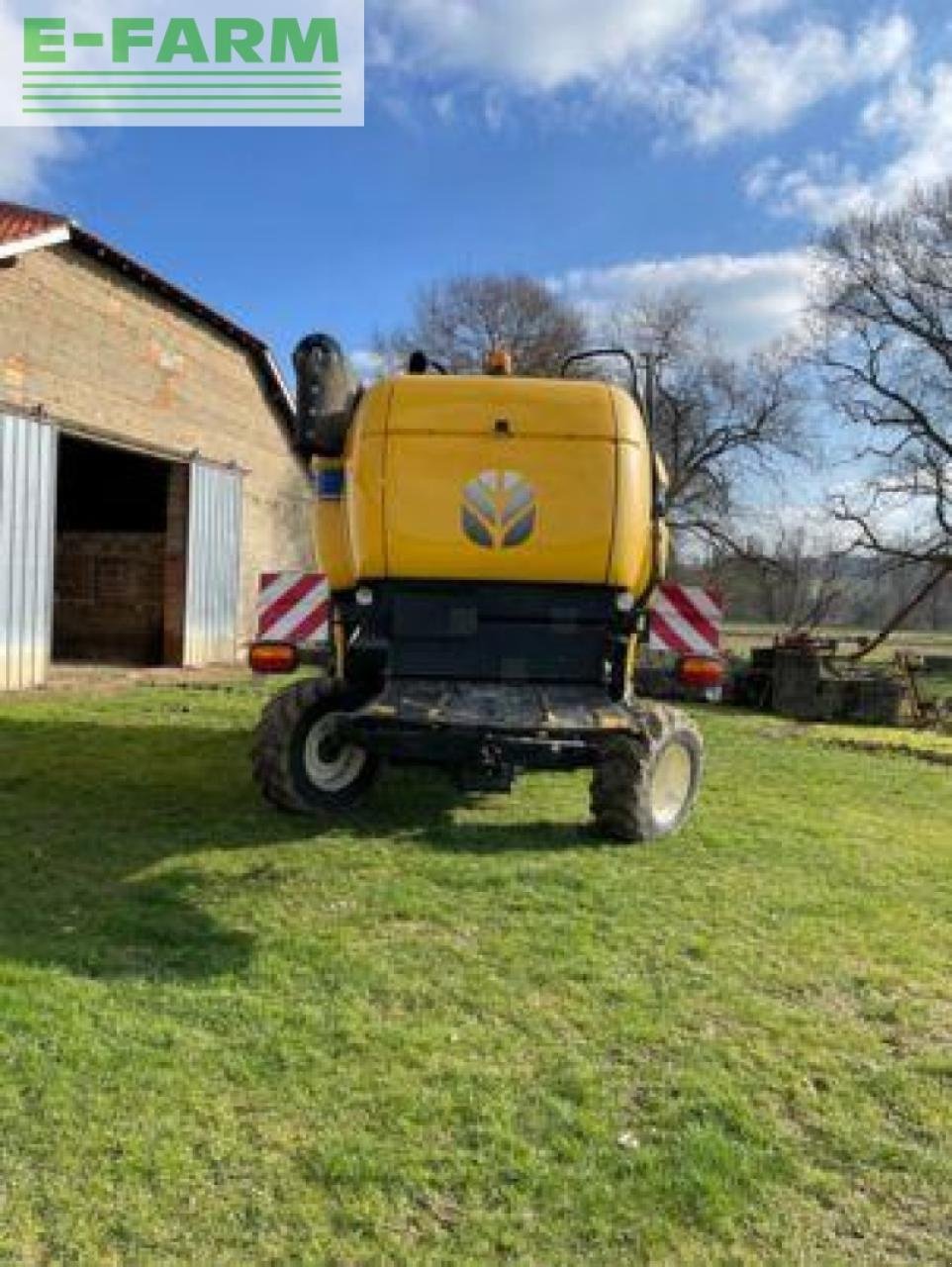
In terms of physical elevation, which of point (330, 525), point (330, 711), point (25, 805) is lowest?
point (25, 805)

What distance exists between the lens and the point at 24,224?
44.4 feet

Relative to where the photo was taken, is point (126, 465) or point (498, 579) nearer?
point (498, 579)

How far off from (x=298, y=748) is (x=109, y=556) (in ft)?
47.1

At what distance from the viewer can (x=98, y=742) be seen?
9664mm

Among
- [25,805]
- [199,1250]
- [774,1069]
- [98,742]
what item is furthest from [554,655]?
[98,742]

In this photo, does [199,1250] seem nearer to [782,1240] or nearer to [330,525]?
[782,1240]

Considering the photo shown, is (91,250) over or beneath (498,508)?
over

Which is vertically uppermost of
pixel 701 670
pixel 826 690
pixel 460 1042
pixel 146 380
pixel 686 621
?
pixel 146 380

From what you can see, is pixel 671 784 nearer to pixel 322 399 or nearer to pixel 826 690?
pixel 322 399

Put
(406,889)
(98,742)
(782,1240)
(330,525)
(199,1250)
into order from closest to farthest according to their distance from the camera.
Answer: (199,1250) < (782,1240) < (406,889) < (330,525) < (98,742)

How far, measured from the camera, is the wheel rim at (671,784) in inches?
266

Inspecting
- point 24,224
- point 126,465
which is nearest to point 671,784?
point 24,224

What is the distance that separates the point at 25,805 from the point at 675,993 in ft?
14.5

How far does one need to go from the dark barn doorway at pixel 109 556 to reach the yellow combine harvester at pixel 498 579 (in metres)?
13.1
